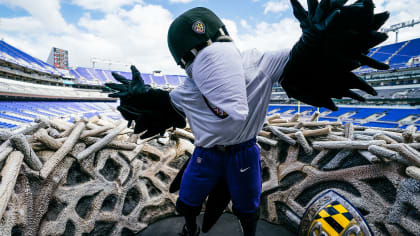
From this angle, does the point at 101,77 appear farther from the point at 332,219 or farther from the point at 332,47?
the point at 332,47

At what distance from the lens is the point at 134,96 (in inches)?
51.6

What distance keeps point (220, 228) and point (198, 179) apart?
119 centimetres

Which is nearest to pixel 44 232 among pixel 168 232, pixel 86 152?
pixel 86 152

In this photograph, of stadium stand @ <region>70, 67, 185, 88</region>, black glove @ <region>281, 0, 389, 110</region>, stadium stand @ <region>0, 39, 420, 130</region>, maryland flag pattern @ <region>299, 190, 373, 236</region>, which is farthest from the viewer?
stadium stand @ <region>70, 67, 185, 88</region>

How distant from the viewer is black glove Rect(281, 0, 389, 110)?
670 millimetres

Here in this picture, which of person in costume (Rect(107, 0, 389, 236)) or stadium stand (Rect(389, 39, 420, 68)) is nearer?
person in costume (Rect(107, 0, 389, 236))

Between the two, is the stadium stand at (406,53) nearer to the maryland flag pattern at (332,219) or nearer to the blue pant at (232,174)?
the maryland flag pattern at (332,219)

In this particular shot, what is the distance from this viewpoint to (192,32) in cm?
97

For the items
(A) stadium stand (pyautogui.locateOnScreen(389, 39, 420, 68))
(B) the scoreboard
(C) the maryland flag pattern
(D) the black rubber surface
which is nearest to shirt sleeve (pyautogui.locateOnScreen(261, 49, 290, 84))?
(C) the maryland flag pattern

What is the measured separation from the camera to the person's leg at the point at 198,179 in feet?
3.89

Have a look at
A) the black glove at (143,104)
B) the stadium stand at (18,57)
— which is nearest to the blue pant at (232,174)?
the black glove at (143,104)

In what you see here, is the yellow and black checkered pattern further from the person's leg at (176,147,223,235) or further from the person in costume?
the person's leg at (176,147,223,235)

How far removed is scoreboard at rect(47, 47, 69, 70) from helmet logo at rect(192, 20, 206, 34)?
35021mm

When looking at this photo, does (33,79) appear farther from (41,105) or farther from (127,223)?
(127,223)
